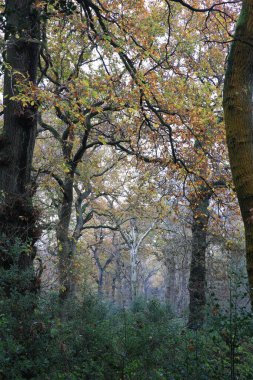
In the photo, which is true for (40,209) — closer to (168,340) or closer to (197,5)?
(168,340)

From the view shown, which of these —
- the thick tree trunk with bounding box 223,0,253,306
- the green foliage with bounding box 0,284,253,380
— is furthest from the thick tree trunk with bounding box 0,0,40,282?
the thick tree trunk with bounding box 223,0,253,306

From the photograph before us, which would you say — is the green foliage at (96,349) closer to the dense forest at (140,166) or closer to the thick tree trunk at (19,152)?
the dense forest at (140,166)

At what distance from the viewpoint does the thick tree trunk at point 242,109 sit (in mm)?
3127

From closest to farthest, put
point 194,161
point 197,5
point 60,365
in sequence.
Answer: point 60,365
point 194,161
point 197,5

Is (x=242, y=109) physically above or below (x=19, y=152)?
below

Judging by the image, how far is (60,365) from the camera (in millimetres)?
4367

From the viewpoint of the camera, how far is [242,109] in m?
3.27

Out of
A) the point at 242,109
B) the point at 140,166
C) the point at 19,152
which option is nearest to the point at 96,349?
the point at 19,152

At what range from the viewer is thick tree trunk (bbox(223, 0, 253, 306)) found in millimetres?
3127

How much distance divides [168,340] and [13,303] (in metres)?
3.45

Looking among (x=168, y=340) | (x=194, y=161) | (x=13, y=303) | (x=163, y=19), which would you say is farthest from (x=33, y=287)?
(x=163, y=19)

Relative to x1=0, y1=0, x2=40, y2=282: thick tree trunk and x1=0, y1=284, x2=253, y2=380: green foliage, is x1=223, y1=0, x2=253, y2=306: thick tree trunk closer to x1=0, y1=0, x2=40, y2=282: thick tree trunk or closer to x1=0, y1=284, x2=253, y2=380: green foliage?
A: x1=0, y1=284, x2=253, y2=380: green foliage

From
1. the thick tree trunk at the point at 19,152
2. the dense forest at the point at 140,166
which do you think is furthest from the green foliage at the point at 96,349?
the thick tree trunk at the point at 19,152

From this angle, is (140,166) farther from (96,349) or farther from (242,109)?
(242,109)
